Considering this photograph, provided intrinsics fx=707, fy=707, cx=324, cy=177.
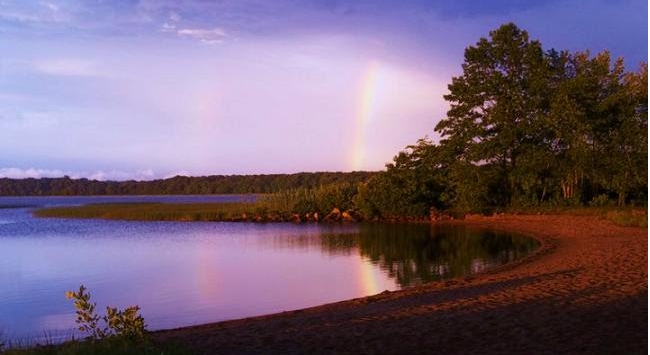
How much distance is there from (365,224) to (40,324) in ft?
86.1

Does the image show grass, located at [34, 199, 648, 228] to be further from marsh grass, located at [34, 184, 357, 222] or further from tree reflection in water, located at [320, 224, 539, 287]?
tree reflection in water, located at [320, 224, 539, 287]

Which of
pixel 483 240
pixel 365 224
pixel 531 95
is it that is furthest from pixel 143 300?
pixel 531 95

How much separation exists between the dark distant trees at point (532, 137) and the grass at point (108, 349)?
28.0 m

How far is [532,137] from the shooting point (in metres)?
36.0

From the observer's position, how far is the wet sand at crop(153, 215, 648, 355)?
7.96 meters

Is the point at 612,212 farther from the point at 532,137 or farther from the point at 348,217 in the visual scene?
the point at 348,217

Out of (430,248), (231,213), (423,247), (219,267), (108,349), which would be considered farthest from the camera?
(231,213)

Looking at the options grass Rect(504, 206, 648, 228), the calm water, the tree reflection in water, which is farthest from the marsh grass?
grass Rect(504, 206, 648, 228)

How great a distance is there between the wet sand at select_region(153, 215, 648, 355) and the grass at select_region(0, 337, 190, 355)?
40.5 inches

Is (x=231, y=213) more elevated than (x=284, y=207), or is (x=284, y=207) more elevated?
(x=284, y=207)

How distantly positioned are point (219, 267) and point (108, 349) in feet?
41.5

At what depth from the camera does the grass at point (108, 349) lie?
6758 millimetres

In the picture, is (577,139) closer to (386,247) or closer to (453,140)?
(453,140)

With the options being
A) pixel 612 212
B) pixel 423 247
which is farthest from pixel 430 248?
pixel 612 212
